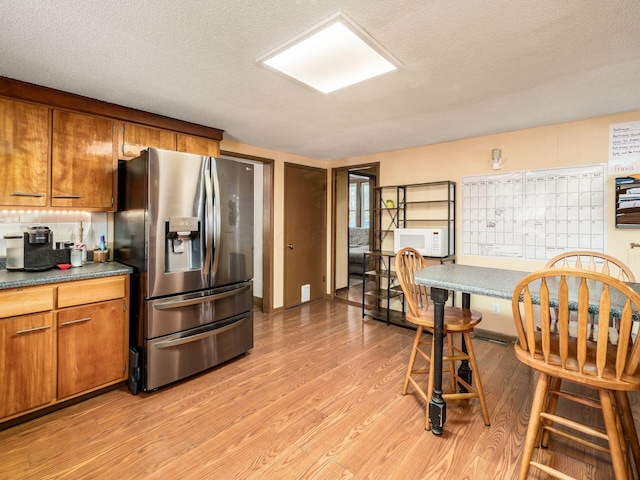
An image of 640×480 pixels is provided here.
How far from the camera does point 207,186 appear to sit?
2508 millimetres

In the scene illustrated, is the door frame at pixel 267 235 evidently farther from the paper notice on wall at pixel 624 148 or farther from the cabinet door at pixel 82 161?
the paper notice on wall at pixel 624 148

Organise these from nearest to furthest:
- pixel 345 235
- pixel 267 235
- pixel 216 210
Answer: pixel 216 210 → pixel 267 235 → pixel 345 235

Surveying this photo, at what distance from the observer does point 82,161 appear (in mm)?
2430

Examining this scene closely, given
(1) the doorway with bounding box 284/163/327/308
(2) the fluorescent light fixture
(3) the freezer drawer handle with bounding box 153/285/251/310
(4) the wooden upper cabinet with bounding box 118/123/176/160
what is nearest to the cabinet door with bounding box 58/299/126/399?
(3) the freezer drawer handle with bounding box 153/285/251/310

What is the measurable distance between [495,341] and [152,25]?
3.82 metres

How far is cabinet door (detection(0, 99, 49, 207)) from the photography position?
6.88 ft

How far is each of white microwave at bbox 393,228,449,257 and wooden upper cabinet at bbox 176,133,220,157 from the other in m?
2.31

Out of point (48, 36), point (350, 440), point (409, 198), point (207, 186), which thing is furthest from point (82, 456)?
point (409, 198)

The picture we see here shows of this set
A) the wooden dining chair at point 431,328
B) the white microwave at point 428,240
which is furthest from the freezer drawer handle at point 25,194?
the white microwave at point 428,240

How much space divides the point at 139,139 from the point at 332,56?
1.89m

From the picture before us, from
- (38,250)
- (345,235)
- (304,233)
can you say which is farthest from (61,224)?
(345,235)

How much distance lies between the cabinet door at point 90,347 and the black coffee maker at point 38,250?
489 mm

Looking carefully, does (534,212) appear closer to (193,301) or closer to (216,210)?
(216,210)

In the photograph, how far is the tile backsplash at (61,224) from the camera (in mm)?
2350
